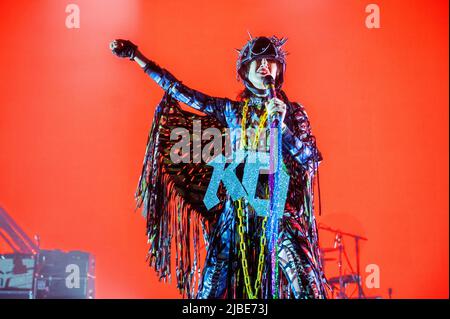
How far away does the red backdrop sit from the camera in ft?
14.6

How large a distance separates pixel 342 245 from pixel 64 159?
2121mm

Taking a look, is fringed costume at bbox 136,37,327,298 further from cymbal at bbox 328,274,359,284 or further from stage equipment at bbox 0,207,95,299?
cymbal at bbox 328,274,359,284

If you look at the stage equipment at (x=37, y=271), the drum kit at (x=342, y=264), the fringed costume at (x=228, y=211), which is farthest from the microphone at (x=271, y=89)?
the stage equipment at (x=37, y=271)

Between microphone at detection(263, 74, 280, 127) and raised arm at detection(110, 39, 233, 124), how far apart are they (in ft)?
0.68

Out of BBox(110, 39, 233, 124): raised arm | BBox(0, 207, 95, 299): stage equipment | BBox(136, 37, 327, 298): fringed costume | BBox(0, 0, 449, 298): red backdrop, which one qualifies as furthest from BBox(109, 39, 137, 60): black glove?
BBox(0, 207, 95, 299): stage equipment

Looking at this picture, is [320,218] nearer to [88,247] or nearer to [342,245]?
[342,245]

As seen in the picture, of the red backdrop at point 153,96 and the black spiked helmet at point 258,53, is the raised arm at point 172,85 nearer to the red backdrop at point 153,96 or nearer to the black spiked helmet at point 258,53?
the black spiked helmet at point 258,53

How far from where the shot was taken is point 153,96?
4.46m

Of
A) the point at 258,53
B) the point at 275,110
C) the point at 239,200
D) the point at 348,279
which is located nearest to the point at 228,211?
the point at 239,200

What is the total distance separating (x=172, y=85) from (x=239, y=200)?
0.63 meters

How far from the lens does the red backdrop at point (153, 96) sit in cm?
444

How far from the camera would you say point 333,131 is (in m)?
4.57
